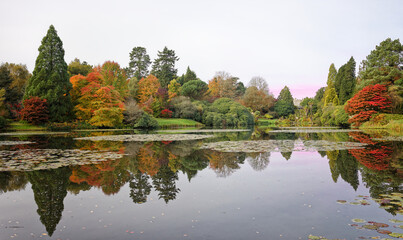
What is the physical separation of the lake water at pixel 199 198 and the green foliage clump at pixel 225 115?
119ft

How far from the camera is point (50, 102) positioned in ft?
99.7

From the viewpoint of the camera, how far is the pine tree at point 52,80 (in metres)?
30.7

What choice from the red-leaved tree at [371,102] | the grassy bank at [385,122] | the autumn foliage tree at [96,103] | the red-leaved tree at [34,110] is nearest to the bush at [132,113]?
the autumn foliage tree at [96,103]

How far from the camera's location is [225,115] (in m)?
47.1

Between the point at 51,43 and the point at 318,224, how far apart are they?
36.6 m

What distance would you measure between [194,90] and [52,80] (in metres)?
26.6

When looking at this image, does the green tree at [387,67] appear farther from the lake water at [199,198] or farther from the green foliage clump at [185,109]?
the lake water at [199,198]

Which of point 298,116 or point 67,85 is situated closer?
point 67,85

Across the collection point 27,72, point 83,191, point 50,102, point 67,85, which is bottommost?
point 83,191

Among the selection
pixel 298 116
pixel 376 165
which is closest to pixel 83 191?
pixel 376 165

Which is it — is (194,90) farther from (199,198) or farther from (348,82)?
(199,198)

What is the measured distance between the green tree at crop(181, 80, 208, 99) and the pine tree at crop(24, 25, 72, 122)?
23520 mm

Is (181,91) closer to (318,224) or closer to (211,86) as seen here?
(211,86)

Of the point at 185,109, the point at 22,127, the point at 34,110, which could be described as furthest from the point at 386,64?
the point at 22,127
